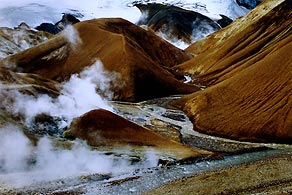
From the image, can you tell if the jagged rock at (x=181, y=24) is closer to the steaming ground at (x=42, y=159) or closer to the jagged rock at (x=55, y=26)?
the jagged rock at (x=55, y=26)

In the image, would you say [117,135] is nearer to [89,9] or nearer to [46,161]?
[46,161]

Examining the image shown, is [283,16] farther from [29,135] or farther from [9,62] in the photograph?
[29,135]

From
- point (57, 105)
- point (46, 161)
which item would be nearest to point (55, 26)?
point (57, 105)

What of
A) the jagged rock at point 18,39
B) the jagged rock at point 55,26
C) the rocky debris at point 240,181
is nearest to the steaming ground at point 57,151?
the rocky debris at point 240,181

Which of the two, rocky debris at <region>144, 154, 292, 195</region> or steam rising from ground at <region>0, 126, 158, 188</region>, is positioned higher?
rocky debris at <region>144, 154, 292, 195</region>

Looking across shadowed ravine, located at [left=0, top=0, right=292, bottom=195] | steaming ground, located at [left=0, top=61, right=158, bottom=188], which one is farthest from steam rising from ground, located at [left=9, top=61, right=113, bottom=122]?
shadowed ravine, located at [left=0, top=0, right=292, bottom=195]

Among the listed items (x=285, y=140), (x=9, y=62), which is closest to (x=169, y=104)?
(x=285, y=140)

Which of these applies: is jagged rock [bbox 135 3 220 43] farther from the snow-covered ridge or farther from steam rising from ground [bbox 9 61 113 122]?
steam rising from ground [bbox 9 61 113 122]
